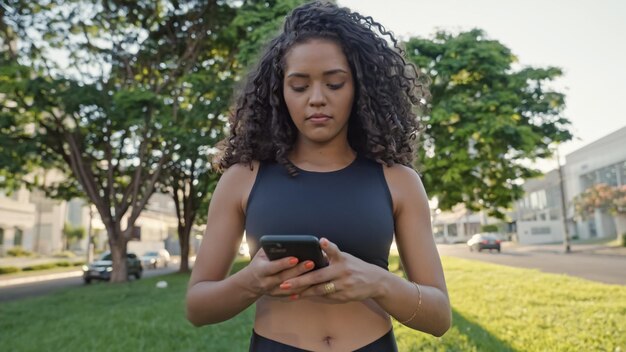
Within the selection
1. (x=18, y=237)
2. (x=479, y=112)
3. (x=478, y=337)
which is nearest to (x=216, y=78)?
(x=479, y=112)

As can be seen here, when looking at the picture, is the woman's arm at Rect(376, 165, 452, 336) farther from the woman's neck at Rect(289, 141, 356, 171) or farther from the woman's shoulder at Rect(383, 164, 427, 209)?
the woman's neck at Rect(289, 141, 356, 171)

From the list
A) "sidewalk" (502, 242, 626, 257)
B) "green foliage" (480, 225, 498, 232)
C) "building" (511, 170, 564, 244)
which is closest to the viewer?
"sidewalk" (502, 242, 626, 257)

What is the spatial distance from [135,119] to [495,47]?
11.2 metres

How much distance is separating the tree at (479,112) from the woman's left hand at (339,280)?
1306cm

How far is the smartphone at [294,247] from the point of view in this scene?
4.02ft

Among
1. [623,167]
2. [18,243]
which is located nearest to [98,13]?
[18,243]

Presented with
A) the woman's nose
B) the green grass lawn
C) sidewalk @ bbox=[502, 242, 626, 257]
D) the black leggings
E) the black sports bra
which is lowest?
the green grass lawn

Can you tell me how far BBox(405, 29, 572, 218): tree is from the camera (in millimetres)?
14133

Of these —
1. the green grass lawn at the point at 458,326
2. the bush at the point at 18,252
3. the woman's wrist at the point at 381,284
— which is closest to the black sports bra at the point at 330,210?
the woman's wrist at the point at 381,284

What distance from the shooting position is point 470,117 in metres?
14.3

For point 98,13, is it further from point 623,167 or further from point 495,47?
point 623,167

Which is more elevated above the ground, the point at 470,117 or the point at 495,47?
the point at 495,47

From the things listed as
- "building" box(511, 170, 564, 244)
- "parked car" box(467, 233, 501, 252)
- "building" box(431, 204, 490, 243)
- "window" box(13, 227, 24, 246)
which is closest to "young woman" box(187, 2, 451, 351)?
"parked car" box(467, 233, 501, 252)

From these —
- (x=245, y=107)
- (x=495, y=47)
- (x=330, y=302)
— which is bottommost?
(x=330, y=302)
